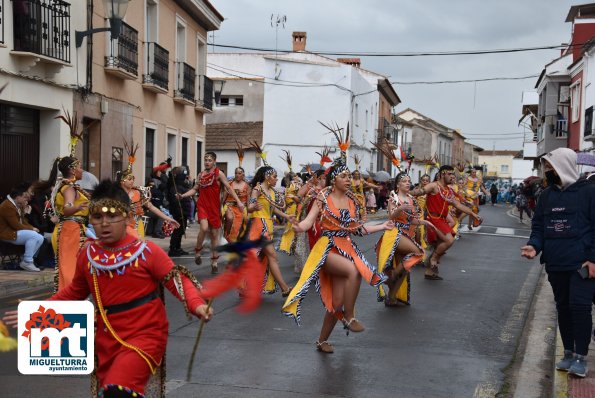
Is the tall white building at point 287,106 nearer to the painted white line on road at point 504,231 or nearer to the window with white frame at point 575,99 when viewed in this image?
the window with white frame at point 575,99

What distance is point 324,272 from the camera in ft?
24.0

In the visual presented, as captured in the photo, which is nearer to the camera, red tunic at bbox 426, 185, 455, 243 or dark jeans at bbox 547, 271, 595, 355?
dark jeans at bbox 547, 271, 595, 355

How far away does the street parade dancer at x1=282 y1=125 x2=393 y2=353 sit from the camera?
7086mm

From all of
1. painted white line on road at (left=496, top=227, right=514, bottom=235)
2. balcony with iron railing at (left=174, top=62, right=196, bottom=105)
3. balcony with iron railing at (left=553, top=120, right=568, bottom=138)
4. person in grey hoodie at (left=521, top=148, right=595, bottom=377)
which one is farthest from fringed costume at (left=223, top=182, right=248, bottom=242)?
balcony with iron railing at (left=553, top=120, right=568, bottom=138)

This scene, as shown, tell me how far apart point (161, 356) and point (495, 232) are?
71.1 feet

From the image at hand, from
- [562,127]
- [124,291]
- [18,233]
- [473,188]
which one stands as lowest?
[18,233]

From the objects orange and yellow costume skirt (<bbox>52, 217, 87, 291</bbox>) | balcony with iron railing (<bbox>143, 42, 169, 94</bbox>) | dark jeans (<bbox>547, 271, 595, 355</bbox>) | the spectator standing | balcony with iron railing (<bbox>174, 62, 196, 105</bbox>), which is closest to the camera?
dark jeans (<bbox>547, 271, 595, 355</bbox>)

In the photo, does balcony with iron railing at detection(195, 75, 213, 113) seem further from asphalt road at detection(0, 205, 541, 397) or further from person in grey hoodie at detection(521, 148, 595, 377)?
person in grey hoodie at detection(521, 148, 595, 377)

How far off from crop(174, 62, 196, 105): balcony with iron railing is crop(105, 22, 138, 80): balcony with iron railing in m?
3.51

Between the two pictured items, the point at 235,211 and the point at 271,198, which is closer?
the point at 271,198

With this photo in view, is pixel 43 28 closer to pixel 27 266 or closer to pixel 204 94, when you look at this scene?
pixel 27 266

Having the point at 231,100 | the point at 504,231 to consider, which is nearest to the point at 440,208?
the point at 504,231

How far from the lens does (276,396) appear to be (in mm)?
5664

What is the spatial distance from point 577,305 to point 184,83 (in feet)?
65.1
